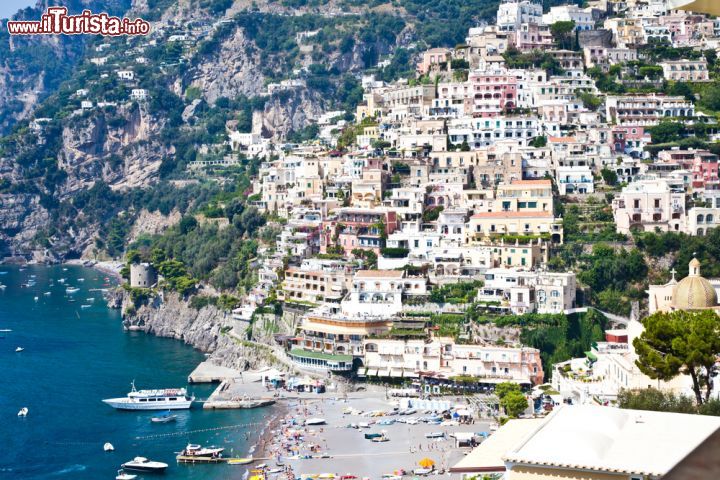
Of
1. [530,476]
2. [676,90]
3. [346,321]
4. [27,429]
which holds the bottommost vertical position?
[27,429]

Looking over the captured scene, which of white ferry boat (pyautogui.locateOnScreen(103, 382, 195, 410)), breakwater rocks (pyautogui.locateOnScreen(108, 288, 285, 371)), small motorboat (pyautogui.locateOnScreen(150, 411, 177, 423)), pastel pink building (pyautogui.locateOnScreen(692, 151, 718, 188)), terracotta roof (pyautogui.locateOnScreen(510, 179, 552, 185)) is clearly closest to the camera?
small motorboat (pyautogui.locateOnScreen(150, 411, 177, 423))

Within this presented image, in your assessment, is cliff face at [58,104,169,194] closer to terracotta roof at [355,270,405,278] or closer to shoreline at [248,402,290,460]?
terracotta roof at [355,270,405,278]

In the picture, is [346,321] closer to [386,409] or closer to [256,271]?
[386,409]

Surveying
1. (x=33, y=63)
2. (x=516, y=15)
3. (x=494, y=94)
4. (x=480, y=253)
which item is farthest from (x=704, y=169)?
(x=33, y=63)

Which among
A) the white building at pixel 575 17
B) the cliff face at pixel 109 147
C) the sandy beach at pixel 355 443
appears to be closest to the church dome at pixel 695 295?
the sandy beach at pixel 355 443

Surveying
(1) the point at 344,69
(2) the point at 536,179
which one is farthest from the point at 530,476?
(1) the point at 344,69

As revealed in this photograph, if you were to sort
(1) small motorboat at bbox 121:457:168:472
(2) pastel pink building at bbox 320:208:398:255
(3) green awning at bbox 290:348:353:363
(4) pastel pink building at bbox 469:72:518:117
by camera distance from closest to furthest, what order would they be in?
(1) small motorboat at bbox 121:457:168:472
(3) green awning at bbox 290:348:353:363
(2) pastel pink building at bbox 320:208:398:255
(4) pastel pink building at bbox 469:72:518:117

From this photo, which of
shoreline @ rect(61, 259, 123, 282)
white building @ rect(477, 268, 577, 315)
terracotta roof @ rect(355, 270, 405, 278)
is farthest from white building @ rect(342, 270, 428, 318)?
shoreline @ rect(61, 259, 123, 282)
